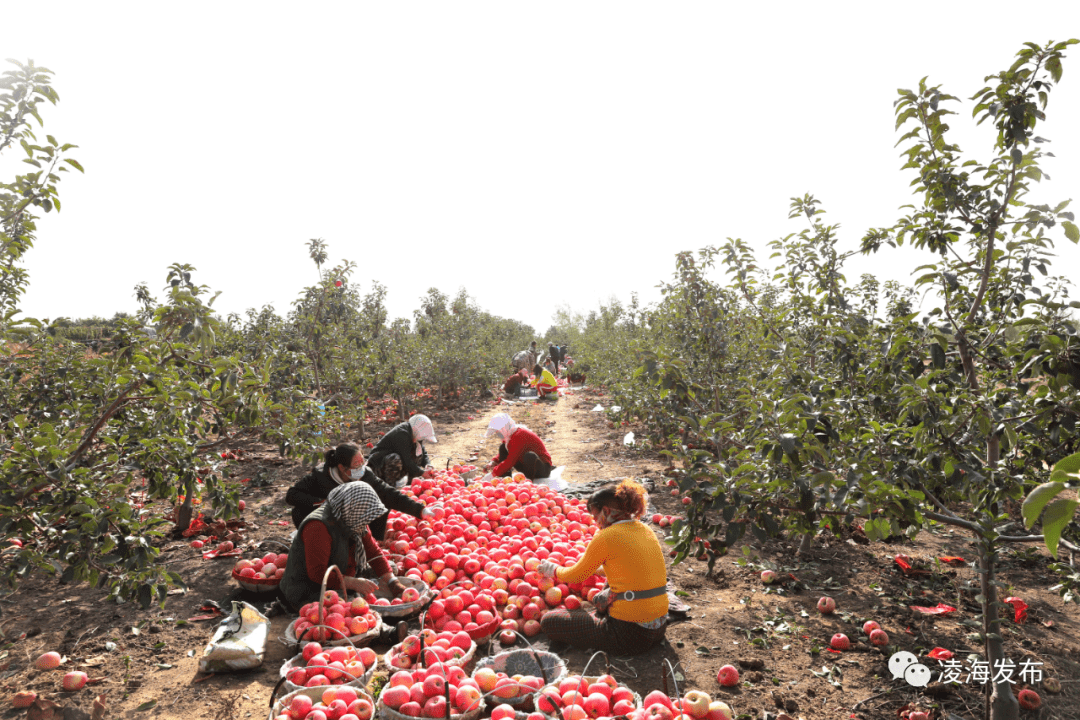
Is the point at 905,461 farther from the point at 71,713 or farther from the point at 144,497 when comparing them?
the point at 144,497

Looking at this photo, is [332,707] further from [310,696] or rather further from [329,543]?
[329,543]

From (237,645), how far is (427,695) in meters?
1.65

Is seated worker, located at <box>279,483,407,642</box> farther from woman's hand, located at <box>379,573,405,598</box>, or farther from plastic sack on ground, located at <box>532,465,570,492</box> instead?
plastic sack on ground, located at <box>532,465,570,492</box>

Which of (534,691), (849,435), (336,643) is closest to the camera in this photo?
(534,691)

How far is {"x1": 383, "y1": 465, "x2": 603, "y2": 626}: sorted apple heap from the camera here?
4.77 m

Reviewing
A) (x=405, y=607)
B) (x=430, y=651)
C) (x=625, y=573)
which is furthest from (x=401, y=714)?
(x=625, y=573)

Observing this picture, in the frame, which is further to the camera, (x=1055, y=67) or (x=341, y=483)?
(x=341, y=483)

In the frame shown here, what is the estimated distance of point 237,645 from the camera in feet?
12.9

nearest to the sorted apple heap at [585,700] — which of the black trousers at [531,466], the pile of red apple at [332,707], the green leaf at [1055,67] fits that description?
the pile of red apple at [332,707]

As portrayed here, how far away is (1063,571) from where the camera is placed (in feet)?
10.0

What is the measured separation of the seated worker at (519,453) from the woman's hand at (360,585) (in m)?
4.02

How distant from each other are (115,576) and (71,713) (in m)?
1.19

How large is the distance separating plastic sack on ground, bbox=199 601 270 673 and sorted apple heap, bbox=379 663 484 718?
53.6 inches

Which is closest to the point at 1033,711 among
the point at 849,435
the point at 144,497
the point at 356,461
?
the point at 849,435
